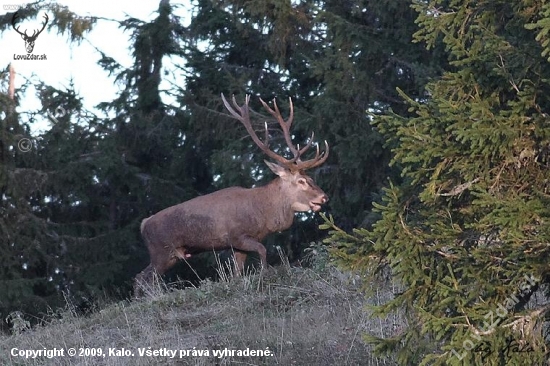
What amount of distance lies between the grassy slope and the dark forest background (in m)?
1.31

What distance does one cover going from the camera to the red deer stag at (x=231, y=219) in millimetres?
13070

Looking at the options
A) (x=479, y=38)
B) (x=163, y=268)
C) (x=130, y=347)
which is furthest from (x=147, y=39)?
(x=479, y=38)

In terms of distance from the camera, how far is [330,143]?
16.3m

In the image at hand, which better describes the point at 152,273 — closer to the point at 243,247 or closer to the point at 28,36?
the point at 243,247

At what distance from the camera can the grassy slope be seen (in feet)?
26.9

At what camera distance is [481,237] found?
20.0 ft

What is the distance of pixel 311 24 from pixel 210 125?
2.90 metres

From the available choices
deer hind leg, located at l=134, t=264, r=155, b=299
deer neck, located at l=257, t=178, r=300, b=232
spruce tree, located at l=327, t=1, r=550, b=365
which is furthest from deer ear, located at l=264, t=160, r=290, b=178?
spruce tree, located at l=327, t=1, r=550, b=365

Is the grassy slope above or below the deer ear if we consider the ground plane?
below

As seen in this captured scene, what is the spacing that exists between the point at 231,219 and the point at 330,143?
3.71m

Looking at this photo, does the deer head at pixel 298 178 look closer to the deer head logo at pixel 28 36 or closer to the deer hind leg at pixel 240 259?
the deer hind leg at pixel 240 259

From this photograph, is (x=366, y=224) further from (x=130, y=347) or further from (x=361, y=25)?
(x=130, y=347)

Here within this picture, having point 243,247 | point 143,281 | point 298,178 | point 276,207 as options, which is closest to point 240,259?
point 243,247

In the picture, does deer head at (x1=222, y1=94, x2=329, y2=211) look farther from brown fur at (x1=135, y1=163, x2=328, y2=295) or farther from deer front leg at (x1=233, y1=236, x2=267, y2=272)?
deer front leg at (x1=233, y1=236, x2=267, y2=272)
